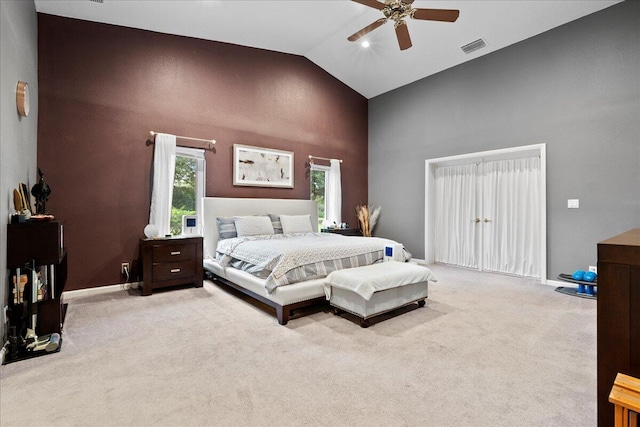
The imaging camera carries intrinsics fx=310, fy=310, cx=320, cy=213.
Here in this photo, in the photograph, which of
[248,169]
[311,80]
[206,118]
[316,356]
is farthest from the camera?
[311,80]

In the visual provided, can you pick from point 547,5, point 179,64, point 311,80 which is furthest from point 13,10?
point 547,5

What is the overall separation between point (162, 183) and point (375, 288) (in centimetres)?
340

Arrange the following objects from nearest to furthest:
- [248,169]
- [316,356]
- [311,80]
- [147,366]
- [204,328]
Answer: [147,366], [316,356], [204,328], [248,169], [311,80]

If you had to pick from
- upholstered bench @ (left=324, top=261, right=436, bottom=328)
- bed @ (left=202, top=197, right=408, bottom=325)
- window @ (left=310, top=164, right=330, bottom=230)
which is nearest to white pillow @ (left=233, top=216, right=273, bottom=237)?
bed @ (left=202, top=197, right=408, bottom=325)

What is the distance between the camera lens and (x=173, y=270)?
419 cm

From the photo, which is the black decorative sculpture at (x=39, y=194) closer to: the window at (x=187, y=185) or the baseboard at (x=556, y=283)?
the window at (x=187, y=185)

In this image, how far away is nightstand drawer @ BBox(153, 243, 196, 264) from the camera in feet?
13.4

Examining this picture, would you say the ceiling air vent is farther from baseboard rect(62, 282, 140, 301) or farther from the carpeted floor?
baseboard rect(62, 282, 140, 301)

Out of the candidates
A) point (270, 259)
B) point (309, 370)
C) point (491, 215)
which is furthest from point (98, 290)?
point (491, 215)

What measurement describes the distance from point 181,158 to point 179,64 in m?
1.42

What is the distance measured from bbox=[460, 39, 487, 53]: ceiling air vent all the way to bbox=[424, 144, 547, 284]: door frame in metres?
1.72

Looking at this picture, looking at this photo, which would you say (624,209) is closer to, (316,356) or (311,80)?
(316,356)

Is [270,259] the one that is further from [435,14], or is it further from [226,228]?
[435,14]

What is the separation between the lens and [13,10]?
8.87ft
